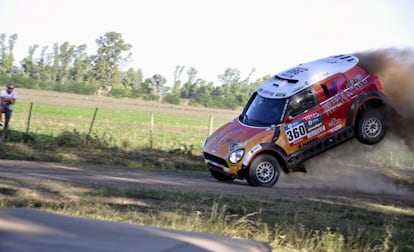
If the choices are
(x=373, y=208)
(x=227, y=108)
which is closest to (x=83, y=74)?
(x=227, y=108)

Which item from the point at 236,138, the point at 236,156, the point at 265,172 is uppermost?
the point at 236,138

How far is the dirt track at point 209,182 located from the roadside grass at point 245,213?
35.6 inches

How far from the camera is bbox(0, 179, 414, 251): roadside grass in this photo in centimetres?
862

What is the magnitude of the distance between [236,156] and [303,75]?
2845 millimetres

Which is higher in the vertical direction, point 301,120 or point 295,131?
point 301,120

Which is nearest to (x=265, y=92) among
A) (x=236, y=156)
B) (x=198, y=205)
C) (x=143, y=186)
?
(x=236, y=156)

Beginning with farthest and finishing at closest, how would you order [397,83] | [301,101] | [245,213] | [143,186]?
[397,83]
[301,101]
[143,186]
[245,213]

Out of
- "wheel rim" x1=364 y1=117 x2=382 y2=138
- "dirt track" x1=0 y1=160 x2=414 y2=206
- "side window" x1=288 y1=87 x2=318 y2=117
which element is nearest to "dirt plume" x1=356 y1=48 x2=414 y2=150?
"wheel rim" x1=364 y1=117 x2=382 y2=138

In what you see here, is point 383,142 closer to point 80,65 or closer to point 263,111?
point 263,111

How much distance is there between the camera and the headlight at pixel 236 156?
56.1ft

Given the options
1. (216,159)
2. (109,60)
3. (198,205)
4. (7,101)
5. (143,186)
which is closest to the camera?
(198,205)

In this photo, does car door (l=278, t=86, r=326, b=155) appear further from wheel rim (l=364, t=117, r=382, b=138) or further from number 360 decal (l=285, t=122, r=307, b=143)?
wheel rim (l=364, t=117, r=382, b=138)

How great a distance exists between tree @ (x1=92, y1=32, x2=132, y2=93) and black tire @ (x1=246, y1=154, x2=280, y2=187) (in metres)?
51.4

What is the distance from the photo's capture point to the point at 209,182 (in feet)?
58.2
